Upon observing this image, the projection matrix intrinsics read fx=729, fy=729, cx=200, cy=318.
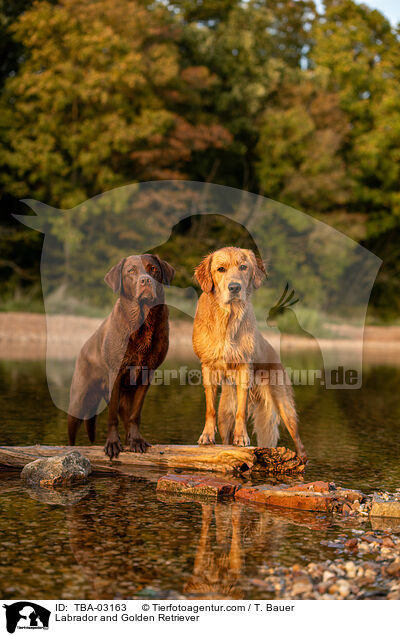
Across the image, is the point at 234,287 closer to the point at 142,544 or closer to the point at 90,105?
the point at 142,544

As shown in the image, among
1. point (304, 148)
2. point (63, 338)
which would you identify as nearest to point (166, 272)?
point (63, 338)

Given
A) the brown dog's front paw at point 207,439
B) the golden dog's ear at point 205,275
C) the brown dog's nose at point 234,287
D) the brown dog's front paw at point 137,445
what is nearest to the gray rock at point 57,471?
the brown dog's front paw at point 137,445

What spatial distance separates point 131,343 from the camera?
6703 millimetres

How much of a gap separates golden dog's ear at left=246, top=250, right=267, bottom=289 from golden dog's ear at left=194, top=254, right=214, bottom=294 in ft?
1.25

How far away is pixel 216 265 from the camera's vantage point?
662cm

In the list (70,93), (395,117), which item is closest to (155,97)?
(70,93)

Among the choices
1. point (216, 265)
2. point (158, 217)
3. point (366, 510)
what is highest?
point (158, 217)

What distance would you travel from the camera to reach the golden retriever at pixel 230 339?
661 cm

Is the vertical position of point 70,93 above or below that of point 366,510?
above

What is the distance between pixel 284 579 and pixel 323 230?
35038 mm
